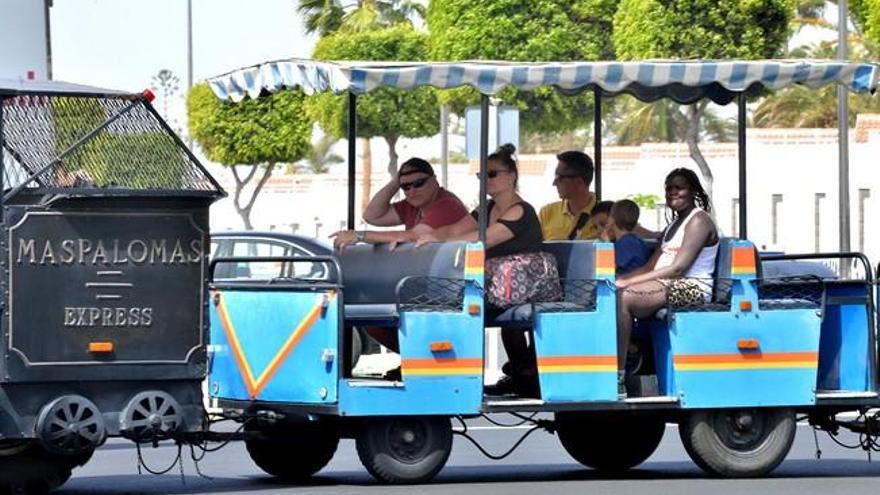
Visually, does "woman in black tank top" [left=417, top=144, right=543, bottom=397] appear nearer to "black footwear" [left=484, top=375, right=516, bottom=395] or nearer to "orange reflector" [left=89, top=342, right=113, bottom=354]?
"black footwear" [left=484, top=375, right=516, bottom=395]

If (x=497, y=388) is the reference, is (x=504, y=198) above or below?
above

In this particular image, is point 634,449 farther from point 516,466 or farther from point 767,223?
point 767,223

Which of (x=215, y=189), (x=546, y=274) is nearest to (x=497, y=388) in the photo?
(x=546, y=274)

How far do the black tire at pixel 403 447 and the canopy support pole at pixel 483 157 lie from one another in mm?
1103

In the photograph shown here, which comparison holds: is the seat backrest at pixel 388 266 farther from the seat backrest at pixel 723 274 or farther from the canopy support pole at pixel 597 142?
the canopy support pole at pixel 597 142

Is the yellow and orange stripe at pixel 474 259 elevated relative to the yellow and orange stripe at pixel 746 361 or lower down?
elevated

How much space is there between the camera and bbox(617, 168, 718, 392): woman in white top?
1327 cm

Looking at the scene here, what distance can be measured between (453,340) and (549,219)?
2.40 meters

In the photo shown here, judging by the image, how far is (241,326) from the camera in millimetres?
12953

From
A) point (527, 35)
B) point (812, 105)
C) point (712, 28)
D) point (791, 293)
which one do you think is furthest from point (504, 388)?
point (812, 105)

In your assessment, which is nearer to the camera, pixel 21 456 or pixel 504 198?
pixel 21 456

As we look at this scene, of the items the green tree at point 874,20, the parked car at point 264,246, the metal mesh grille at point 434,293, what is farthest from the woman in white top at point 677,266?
the green tree at point 874,20

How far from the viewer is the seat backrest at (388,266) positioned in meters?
13.0

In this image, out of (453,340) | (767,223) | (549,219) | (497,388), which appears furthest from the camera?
(767,223)
